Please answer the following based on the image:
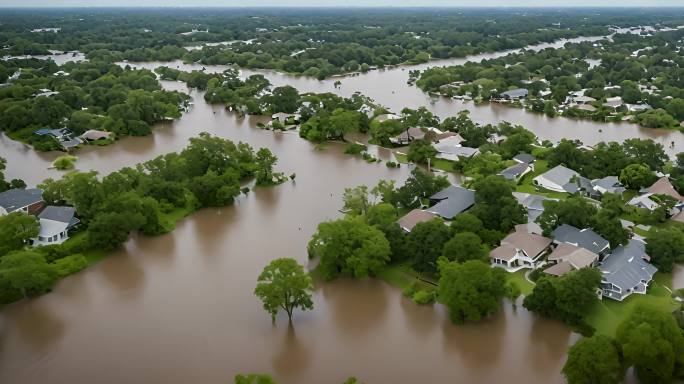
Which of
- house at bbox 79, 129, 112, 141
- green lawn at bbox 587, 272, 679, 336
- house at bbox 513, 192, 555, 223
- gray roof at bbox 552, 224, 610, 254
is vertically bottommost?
house at bbox 79, 129, 112, 141

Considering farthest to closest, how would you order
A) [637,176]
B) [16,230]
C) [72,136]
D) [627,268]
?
[72,136]
[637,176]
[16,230]
[627,268]

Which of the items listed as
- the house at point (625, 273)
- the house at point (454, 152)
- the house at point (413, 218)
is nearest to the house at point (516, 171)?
the house at point (454, 152)

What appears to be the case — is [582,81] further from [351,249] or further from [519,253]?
[351,249]

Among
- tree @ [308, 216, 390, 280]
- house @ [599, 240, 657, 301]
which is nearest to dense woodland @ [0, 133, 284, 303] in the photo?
tree @ [308, 216, 390, 280]

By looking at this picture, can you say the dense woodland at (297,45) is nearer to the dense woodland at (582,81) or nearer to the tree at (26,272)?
the dense woodland at (582,81)

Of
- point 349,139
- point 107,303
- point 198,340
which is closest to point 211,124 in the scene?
point 349,139

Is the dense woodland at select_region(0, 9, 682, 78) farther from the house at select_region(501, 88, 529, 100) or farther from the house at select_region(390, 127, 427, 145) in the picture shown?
the house at select_region(390, 127, 427, 145)

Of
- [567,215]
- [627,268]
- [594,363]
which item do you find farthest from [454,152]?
[594,363]
